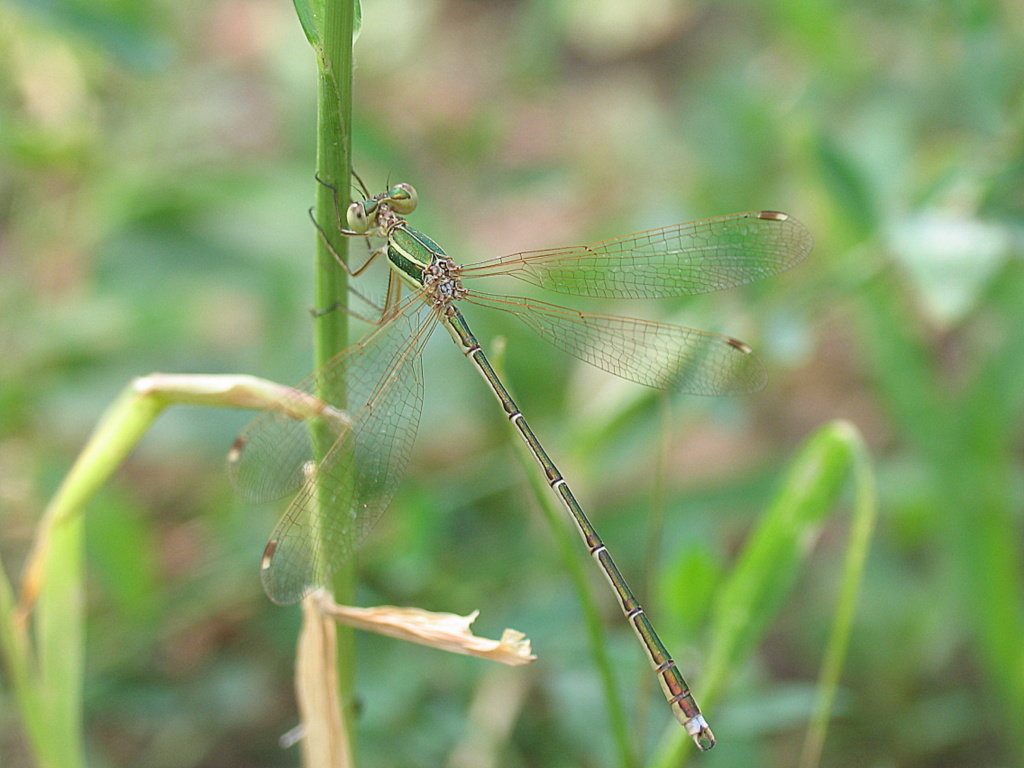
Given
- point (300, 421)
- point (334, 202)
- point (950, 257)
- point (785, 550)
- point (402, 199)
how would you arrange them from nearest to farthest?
1. point (334, 202)
2. point (300, 421)
3. point (785, 550)
4. point (402, 199)
5. point (950, 257)

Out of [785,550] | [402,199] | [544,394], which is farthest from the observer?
[544,394]

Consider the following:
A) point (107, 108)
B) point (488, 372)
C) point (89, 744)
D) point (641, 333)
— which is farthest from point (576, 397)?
point (107, 108)

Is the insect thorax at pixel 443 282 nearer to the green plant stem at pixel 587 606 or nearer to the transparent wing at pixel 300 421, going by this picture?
the transparent wing at pixel 300 421

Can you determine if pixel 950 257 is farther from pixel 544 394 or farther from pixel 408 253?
pixel 544 394

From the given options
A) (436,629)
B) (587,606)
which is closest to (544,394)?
(587,606)

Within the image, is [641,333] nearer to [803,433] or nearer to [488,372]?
[488,372]

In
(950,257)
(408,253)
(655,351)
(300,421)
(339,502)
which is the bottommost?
(339,502)
